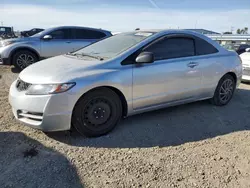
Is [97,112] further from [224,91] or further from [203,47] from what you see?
[224,91]

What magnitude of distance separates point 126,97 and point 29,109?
1.33 metres

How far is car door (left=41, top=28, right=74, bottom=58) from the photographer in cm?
860

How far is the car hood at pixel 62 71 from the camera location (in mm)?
3248

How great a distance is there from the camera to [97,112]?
11.6 ft

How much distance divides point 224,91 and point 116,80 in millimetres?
2597

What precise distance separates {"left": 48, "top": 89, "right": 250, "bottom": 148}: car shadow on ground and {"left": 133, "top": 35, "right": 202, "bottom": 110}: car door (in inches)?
12.7

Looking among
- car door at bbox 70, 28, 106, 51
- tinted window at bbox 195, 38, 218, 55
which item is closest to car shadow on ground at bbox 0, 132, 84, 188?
tinted window at bbox 195, 38, 218, 55

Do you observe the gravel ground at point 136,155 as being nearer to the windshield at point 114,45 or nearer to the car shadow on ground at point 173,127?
the car shadow on ground at point 173,127

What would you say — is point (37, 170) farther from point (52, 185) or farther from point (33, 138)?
point (33, 138)

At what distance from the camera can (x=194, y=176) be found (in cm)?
277

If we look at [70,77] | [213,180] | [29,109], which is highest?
[70,77]

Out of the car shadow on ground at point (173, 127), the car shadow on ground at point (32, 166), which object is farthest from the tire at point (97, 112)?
the car shadow on ground at point (32, 166)

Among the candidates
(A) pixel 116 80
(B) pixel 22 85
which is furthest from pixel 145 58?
(B) pixel 22 85

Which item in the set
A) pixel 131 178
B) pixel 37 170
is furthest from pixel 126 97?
pixel 37 170
